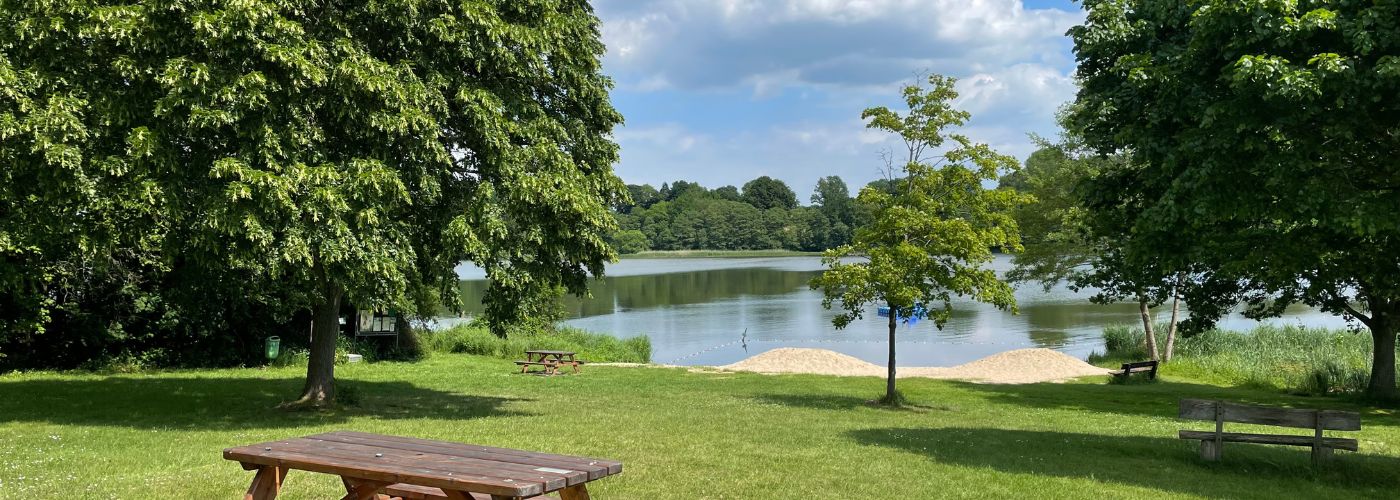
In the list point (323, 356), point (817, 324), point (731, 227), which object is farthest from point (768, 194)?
point (323, 356)

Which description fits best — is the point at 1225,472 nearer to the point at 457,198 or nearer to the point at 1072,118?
the point at 1072,118

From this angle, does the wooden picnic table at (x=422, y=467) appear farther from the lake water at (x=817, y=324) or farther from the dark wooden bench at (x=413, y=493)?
the lake water at (x=817, y=324)

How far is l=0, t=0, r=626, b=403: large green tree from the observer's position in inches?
440

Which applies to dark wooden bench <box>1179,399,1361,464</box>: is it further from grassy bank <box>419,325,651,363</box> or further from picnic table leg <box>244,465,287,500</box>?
grassy bank <box>419,325,651,363</box>

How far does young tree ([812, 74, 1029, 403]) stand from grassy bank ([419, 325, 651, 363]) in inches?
556

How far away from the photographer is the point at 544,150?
13.8 metres

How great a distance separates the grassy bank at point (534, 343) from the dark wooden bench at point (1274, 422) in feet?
68.7

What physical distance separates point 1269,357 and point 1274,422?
62.5 feet

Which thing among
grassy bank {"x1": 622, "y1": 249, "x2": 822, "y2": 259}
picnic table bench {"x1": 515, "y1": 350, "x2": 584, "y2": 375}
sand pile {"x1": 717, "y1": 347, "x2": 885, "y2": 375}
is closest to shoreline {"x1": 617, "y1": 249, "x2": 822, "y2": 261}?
grassy bank {"x1": 622, "y1": 249, "x2": 822, "y2": 259}

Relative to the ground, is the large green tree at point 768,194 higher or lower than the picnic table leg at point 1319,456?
higher

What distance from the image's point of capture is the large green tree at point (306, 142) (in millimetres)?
11188

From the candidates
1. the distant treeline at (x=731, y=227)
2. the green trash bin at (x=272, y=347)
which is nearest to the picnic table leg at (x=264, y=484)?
the green trash bin at (x=272, y=347)

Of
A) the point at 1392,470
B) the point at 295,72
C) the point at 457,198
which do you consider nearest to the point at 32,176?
the point at 295,72

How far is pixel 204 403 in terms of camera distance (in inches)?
586
